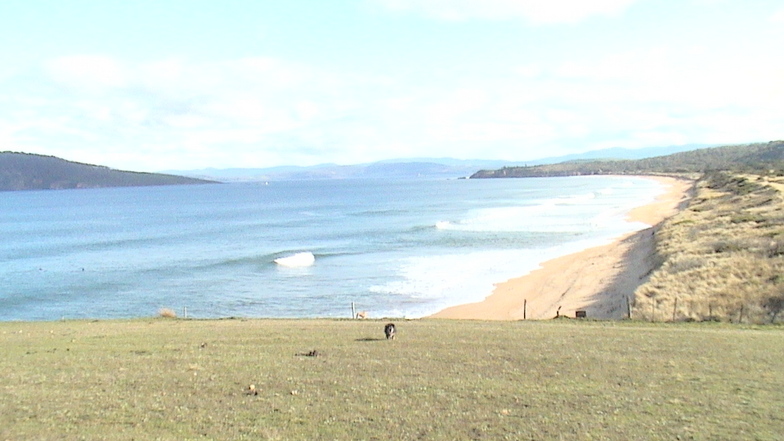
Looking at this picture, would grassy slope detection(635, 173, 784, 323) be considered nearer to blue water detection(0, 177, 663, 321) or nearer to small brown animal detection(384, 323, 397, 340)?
blue water detection(0, 177, 663, 321)

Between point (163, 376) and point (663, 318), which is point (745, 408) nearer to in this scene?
point (163, 376)

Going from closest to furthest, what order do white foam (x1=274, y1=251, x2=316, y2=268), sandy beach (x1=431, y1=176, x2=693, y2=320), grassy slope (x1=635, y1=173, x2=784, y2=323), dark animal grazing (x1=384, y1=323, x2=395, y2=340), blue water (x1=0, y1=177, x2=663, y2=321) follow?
dark animal grazing (x1=384, y1=323, x2=395, y2=340) → grassy slope (x1=635, y1=173, x2=784, y2=323) → sandy beach (x1=431, y1=176, x2=693, y2=320) → blue water (x1=0, y1=177, x2=663, y2=321) → white foam (x1=274, y1=251, x2=316, y2=268)

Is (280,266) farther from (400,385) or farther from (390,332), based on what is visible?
(400,385)

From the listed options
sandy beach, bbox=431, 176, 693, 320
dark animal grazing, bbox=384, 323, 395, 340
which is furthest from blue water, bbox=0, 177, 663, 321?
dark animal grazing, bbox=384, 323, 395, 340

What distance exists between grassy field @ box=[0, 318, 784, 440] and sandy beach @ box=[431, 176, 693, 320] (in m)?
9.72

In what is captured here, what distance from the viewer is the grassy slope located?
875 inches

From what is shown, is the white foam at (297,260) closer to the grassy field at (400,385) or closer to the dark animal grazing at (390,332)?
the grassy field at (400,385)

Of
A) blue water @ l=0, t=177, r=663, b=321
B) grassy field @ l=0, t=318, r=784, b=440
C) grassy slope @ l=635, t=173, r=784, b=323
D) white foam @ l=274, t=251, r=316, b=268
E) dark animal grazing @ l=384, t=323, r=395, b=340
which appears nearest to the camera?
grassy field @ l=0, t=318, r=784, b=440

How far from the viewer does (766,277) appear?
26.2 metres

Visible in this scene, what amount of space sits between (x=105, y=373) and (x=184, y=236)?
67.3 meters

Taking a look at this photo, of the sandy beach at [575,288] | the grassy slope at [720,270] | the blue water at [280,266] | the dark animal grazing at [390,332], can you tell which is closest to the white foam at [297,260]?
the blue water at [280,266]

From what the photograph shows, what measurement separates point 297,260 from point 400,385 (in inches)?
1584

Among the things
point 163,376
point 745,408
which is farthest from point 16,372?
point 745,408

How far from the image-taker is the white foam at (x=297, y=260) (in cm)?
4975
